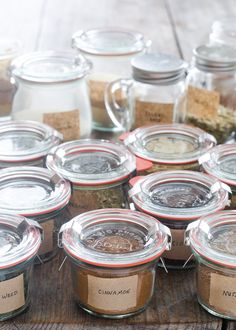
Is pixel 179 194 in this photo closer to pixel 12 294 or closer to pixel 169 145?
pixel 169 145

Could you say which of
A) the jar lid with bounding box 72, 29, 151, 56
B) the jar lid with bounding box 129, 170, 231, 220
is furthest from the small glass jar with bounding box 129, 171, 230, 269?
the jar lid with bounding box 72, 29, 151, 56

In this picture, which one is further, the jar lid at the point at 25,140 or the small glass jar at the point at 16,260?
the jar lid at the point at 25,140

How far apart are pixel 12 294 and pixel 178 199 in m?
0.27

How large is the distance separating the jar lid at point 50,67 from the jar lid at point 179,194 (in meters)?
0.32

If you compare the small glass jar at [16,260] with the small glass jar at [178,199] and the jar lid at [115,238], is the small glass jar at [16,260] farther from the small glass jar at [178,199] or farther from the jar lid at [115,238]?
the small glass jar at [178,199]

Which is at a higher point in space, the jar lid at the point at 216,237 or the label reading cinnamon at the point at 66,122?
the jar lid at the point at 216,237

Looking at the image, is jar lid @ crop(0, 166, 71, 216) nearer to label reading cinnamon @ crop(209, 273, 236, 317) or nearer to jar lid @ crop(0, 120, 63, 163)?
jar lid @ crop(0, 120, 63, 163)

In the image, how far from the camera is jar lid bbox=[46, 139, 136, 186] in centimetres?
110

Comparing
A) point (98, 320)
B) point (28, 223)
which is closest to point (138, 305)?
point (98, 320)

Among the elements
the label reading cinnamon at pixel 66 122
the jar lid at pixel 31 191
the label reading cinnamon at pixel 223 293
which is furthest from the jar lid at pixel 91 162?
the label reading cinnamon at pixel 223 293

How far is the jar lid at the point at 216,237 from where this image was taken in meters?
0.92

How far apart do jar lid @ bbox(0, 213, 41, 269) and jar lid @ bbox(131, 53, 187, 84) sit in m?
0.46

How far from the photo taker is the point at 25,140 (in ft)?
4.11

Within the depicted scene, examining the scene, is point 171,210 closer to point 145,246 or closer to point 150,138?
point 145,246
